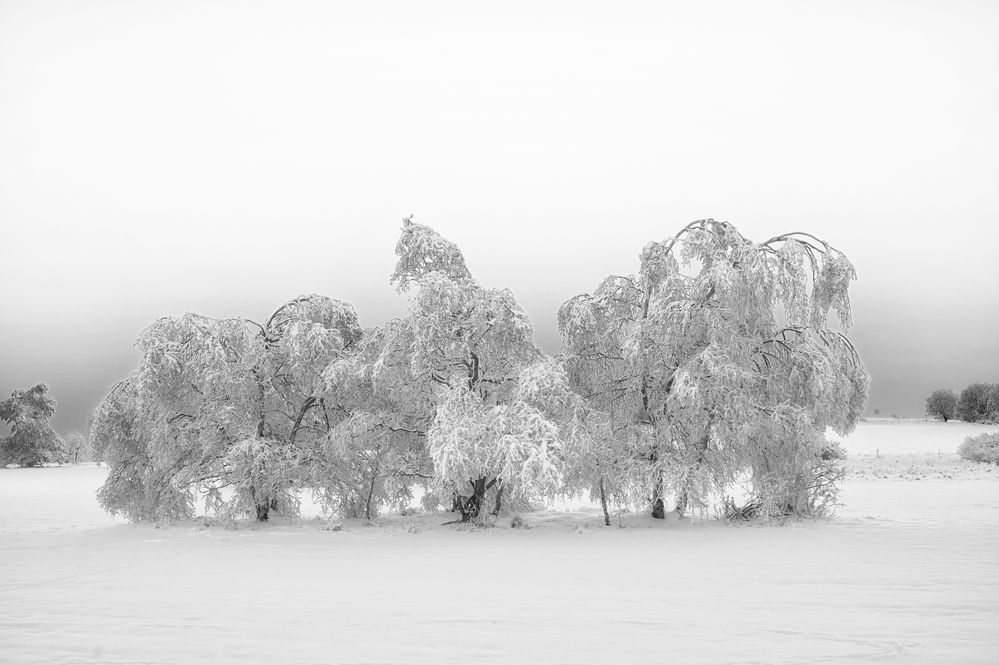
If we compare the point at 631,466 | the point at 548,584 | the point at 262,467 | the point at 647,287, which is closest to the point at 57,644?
the point at 548,584

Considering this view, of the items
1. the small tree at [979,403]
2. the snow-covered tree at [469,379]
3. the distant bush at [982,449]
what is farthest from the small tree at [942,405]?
the snow-covered tree at [469,379]

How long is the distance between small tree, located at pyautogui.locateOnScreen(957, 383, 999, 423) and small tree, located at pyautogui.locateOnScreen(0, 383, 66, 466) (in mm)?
74907

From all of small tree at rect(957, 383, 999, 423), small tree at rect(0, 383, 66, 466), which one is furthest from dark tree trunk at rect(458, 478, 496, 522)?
small tree at rect(957, 383, 999, 423)

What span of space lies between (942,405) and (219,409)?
7477 cm

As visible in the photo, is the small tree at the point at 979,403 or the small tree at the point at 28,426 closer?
the small tree at the point at 28,426

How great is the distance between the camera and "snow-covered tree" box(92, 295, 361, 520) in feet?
48.4

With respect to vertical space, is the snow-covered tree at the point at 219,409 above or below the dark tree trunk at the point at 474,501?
above

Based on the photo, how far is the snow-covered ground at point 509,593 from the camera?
5.96 meters

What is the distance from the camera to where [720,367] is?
44.7 ft

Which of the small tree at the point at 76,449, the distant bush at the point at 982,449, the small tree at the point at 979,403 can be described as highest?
the small tree at the point at 979,403

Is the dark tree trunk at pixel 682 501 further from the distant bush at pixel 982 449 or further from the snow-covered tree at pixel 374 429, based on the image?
the distant bush at pixel 982 449

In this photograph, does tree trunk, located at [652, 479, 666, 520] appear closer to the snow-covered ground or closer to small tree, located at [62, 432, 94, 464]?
the snow-covered ground

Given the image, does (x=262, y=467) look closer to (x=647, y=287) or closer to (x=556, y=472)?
(x=556, y=472)

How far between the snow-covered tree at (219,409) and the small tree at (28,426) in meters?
39.0
